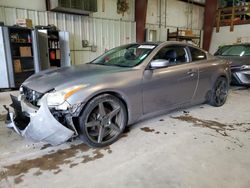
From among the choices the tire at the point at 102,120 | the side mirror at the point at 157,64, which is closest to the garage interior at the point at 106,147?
the tire at the point at 102,120

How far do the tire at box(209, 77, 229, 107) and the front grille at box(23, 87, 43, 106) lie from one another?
293 centimetres

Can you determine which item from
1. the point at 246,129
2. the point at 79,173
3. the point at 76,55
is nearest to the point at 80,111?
the point at 79,173

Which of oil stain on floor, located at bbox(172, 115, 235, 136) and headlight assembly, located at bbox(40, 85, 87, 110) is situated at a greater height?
headlight assembly, located at bbox(40, 85, 87, 110)

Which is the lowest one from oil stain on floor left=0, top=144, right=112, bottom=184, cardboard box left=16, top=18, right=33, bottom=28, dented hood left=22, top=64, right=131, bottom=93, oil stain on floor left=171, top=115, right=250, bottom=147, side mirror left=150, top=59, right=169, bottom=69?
oil stain on floor left=171, top=115, right=250, bottom=147

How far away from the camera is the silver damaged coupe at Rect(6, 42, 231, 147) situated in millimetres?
2090

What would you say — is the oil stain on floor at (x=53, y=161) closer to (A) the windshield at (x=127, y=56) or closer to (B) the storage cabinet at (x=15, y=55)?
(A) the windshield at (x=127, y=56)

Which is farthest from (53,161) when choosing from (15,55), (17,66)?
(15,55)

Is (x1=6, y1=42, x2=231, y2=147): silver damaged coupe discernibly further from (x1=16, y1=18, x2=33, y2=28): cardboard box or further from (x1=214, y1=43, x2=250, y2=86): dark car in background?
(x1=16, y1=18, x2=33, y2=28): cardboard box

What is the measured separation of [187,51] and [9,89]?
4.73 metres

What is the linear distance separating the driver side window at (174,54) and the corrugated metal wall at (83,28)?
471cm

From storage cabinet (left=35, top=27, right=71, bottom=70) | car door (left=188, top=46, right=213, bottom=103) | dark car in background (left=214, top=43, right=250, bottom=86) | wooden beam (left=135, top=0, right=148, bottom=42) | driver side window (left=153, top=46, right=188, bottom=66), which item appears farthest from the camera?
wooden beam (left=135, top=0, right=148, bottom=42)

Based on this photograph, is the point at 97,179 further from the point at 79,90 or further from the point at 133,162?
the point at 79,90

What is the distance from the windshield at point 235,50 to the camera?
5901mm

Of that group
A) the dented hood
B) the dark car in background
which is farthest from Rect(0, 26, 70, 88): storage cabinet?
the dark car in background
